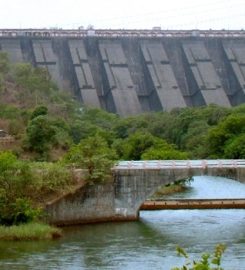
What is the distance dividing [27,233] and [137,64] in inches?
2573

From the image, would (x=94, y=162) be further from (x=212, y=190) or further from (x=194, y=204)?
(x=212, y=190)

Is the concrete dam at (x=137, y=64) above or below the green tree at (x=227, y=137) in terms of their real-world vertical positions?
above

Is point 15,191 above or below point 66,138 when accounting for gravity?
below

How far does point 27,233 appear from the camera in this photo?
3391cm

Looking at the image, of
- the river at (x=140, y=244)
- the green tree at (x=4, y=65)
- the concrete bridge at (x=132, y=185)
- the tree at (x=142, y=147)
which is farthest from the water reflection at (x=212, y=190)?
the green tree at (x=4, y=65)

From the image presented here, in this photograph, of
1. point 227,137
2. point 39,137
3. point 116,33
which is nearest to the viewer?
point 39,137

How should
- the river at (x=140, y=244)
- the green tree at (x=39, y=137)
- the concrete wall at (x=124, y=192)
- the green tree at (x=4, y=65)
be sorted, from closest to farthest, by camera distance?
the river at (x=140, y=244), the concrete wall at (x=124, y=192), the green tree at (x=39, y=137), the green tree at (x=4, y=65)

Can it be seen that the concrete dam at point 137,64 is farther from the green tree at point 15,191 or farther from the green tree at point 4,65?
the green tree at point 15,191

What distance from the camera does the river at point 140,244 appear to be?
1152 inches

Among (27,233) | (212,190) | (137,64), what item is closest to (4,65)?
(212,190)

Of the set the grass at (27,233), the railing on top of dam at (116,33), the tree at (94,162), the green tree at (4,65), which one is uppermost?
the railing on top of dam at (116,33)

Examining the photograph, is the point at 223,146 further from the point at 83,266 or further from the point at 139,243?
the point at 83,266

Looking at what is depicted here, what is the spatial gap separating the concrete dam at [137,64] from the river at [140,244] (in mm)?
50159

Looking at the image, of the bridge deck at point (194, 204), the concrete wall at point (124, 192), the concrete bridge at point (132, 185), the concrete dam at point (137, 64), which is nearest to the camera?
the concrete wall at point (124, 192)
